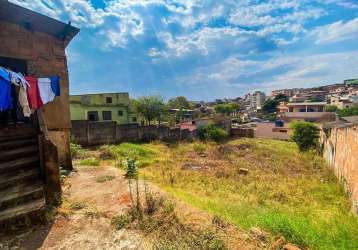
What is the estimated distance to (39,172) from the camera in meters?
4.48

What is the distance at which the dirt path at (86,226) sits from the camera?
3.19 meters

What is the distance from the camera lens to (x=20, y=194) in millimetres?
3828

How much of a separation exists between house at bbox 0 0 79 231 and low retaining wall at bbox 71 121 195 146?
766cm

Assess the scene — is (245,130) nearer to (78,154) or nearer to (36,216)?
(78,154)

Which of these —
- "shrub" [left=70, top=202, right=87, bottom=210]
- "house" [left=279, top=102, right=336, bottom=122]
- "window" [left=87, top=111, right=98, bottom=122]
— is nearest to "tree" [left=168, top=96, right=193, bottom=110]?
"house" [left=279, top=102, right=336, bottom=122]

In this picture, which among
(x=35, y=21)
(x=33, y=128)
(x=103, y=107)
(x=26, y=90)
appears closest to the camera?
(x=26, y=90)

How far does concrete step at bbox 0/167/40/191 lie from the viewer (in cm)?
403

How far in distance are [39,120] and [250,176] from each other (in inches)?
327

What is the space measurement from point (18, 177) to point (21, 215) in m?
1.06

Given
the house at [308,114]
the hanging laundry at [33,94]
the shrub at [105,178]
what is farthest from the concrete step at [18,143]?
the house at [308,114]

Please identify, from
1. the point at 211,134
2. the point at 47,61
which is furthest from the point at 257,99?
the point at 47,61

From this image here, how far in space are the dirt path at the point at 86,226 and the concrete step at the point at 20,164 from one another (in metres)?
1.08

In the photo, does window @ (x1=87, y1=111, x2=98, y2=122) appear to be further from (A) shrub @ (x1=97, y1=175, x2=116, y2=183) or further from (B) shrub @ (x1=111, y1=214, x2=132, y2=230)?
(B) shrub @ (x1=111, y1=214, x2=132, y2=230)

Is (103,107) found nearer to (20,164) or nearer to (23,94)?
(23,94)
